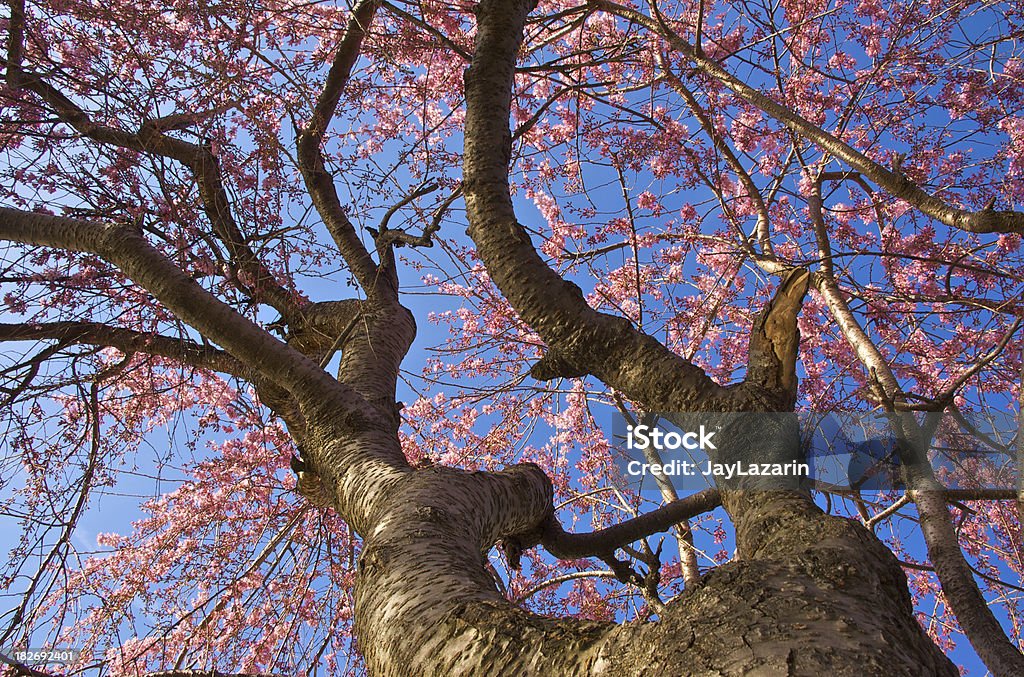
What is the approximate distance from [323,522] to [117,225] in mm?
2219

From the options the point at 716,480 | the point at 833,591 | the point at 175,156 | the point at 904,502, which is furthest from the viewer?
the point at 175,156

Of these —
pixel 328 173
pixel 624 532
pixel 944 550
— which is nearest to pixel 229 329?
pixel 328 173

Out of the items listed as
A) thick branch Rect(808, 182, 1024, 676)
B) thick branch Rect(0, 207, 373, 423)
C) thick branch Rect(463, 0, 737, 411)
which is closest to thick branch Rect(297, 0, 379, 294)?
thick branch Rect(0, 207, 373, 423)

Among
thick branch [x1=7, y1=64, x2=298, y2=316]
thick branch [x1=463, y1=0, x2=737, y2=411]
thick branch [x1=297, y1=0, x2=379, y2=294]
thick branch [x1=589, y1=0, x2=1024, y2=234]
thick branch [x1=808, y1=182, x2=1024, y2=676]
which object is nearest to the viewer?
thick branch [x1=463, y1=0, x2=737, y2=411]

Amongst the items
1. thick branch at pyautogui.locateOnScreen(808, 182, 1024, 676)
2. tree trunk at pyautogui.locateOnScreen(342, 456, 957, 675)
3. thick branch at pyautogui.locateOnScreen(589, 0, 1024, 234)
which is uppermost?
thick branch at pyautogui.locateOnScreen(589, 0, 1024, 234)

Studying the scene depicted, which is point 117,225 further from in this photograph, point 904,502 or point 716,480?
point 904,502

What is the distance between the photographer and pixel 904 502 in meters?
3.16

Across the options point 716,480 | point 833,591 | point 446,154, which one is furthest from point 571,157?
point 833,591

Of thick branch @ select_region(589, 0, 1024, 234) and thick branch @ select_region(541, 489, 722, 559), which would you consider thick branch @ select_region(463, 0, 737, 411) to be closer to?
thick branch @ select_region(541, 489, 722, 559)

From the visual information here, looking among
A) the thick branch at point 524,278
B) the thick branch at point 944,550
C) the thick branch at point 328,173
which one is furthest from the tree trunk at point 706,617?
the thick branch at point 328,173

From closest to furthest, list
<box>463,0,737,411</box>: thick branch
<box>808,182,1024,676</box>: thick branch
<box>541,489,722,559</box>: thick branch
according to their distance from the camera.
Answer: <box>463,0,737,411</box>: thick branch < <box>808,182,1024,676</box>: thick branch < <box>541,489,722,559</box>: thick branch

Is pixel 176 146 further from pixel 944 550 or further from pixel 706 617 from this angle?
pixel 944 550

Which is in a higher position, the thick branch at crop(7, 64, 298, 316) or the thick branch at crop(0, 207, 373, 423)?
the thick branch at crop(7, 64, 298, 316)

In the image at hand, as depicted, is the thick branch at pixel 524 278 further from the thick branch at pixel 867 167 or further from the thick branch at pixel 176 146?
the thick branch at pixel 867 167
